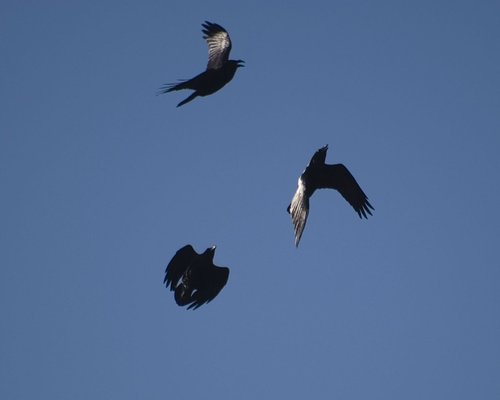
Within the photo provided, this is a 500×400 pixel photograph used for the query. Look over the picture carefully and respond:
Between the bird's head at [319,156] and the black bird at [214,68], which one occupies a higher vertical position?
the black bird at [214,68]

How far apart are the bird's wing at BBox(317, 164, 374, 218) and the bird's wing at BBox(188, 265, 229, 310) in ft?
8.40

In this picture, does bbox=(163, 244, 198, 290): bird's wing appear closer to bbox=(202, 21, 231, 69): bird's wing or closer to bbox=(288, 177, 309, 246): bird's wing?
bbox=(288, 177, 309, 246): bird's wing

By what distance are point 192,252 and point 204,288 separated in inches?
23.9

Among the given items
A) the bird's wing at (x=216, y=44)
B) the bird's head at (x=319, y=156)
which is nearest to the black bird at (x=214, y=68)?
the bird's wing at (x=216, y=44)

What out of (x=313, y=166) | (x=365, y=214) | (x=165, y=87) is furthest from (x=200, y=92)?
(x=365, y=214)

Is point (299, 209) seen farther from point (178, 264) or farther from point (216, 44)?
point (216, 44)

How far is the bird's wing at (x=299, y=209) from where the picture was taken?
11.9 meters

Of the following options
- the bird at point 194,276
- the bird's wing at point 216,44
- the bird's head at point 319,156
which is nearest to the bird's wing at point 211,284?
the bird at point 194,276

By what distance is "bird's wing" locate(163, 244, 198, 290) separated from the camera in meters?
11.9

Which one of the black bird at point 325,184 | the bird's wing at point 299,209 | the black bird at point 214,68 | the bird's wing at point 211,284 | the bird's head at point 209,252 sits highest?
the black bird at point 214,68

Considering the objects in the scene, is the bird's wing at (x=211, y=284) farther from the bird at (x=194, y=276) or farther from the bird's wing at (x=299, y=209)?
the bird's wing at (x=299, y=209)

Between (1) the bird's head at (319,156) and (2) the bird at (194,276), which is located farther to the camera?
(1) the bird's head at (319,156)

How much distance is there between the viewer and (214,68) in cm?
1380

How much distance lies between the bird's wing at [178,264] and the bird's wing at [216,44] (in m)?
3.63
